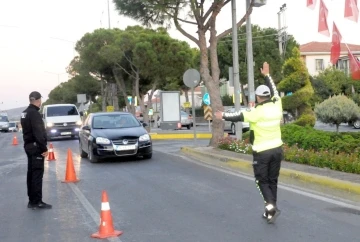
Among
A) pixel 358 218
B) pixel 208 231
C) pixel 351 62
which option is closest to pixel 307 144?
pixel 351 62

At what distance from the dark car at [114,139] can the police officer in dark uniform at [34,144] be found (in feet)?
21.2

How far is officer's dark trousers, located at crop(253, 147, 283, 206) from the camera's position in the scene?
7.44m

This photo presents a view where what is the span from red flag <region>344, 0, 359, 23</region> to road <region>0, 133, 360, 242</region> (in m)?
3.98

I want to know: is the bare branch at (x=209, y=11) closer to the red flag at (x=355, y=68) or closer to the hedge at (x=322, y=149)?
the hedge at (x=322, y=149)

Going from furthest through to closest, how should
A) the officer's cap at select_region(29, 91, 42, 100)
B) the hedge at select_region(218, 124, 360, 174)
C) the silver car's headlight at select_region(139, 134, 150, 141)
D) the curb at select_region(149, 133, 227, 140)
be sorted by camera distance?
1. the curb at select_region(149, 133, 227, 140)
2. the silver car's headlight at select_region(139, 134, 150, 141)
3. the hedge at select_region(218, 124, 360, 174)
4. the officer's cap at select_region(29, 91, 42, 100)

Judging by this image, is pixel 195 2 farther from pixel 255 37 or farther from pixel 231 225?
pixel 255 37

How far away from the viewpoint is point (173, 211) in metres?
8.60

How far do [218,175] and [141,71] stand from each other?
99.0 ft

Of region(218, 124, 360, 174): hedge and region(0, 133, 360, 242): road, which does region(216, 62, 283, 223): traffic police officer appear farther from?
region(218, 124, 360, 174): hedge

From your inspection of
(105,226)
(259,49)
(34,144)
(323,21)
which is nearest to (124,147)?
(323,21)

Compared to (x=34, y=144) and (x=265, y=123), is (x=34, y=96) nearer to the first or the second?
(x=34, y=144)

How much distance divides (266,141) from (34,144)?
3814 millimetres

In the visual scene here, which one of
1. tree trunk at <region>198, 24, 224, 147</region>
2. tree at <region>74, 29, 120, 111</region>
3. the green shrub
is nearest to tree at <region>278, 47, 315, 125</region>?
the green shrub

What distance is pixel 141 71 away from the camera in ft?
139
